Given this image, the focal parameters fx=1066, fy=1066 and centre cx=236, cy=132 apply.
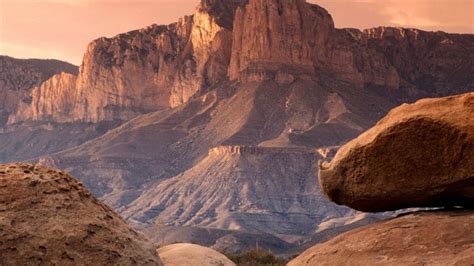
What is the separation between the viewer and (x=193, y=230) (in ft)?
463

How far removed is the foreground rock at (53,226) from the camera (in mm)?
11766

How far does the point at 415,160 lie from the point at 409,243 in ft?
3.26

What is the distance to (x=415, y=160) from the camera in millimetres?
12539

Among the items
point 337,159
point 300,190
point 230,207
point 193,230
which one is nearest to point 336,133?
point 300,190

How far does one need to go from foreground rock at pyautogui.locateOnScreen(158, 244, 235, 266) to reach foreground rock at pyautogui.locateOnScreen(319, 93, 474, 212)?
283 centimetres

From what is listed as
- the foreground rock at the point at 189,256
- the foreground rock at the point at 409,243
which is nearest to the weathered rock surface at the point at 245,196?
the foreground rock at the point at 189,256

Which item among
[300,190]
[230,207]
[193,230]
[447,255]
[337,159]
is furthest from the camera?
[300,190]

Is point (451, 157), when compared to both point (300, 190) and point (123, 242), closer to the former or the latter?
point (123, 242)

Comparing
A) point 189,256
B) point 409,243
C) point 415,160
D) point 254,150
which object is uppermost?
point 415,160

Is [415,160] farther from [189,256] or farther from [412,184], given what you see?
[189,256]

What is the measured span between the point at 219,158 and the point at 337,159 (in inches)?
6661

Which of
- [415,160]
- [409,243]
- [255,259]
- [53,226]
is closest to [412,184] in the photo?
[415,160]

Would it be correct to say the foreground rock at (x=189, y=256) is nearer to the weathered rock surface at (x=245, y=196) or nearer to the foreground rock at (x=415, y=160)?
the foreground rock at (x=415, y=160)

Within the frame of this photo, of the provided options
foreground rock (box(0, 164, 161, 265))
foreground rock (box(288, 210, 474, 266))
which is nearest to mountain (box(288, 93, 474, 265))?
foreground rock (box(288, 210, 474, 266))
